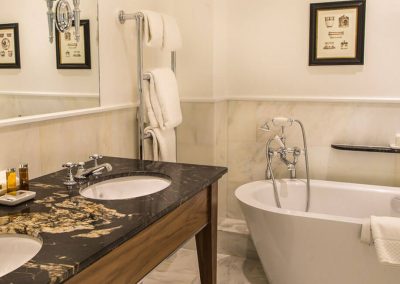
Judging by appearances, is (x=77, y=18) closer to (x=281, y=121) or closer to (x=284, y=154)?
(x=281, y=121)

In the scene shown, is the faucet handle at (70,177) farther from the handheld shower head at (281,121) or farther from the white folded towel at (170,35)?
the handheld shower head at (281,121)

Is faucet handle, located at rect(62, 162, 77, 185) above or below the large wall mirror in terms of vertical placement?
below

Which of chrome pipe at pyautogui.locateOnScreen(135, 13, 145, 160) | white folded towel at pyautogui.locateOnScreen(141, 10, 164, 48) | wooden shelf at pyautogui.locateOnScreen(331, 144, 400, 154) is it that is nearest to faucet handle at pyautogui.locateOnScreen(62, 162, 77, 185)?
chrome pipe at pyautogui.locateOnScreen(135, 13, 145, 160)

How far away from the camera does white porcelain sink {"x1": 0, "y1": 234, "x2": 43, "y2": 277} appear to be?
1119mm

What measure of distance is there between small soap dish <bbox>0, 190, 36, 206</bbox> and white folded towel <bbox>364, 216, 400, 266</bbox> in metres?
1.47

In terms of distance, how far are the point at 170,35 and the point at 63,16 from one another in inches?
29.8

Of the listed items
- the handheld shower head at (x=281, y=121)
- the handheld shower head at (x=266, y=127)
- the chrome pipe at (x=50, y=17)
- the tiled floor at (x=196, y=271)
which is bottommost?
the tiled floor at (x=196, y=271)

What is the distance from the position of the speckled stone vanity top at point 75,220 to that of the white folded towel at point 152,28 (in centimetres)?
93

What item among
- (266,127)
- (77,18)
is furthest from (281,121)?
(77,18)

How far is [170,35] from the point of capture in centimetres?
250

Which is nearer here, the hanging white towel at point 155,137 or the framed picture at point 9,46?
the framed picture at point 9,46

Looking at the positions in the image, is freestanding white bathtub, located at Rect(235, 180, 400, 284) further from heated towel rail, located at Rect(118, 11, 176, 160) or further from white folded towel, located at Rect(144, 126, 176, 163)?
heated towel rail, located at Rect(118, 11, 176, 160)

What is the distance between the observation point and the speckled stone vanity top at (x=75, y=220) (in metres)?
0.95

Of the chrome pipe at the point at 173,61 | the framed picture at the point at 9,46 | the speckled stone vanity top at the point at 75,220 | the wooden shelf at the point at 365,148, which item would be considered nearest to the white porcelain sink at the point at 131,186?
the speckled stone vanity top at the point at 75,220
